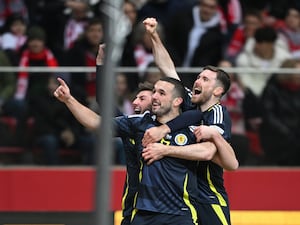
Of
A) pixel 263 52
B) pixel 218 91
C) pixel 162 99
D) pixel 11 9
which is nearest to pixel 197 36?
pixel 263 52

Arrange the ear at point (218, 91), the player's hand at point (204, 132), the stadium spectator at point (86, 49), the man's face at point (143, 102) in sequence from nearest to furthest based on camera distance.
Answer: the player's hand at point (204, 132), the ear at point (218, 91), the man's face at point (143, 102), the stadium spectator at point (86, 49)

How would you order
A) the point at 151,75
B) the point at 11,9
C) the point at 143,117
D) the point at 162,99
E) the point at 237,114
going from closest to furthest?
the point at 162,99
the point at 143,117
the point at 237,114
the point at 151,75
the point at 11,9

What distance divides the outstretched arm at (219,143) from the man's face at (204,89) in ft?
1.34

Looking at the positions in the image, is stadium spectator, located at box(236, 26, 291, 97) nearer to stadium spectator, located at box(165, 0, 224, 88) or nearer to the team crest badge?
stadium spectator, located at box(165, 0, 224, 88)

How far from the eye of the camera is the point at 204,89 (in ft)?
30.5

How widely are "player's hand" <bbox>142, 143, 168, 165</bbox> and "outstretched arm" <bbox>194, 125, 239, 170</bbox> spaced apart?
298 mm

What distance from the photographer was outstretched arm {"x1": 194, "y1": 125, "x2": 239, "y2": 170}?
8852 mm

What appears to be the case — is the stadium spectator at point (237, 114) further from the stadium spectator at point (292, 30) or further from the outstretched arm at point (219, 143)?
the outstretched arm at point (219, 143)

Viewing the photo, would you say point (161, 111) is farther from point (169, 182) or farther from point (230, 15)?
point (230, 15)

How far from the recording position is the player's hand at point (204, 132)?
8.84 meters

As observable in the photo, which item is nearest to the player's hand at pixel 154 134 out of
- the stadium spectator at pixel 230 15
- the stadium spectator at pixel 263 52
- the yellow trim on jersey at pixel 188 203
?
the yellow trim on jersey at pixel 188 203

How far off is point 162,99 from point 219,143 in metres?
0.59

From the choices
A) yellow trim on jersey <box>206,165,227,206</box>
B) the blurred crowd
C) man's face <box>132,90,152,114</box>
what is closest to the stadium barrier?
the blurred crowd

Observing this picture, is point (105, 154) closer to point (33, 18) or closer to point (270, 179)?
point (270, 179)
